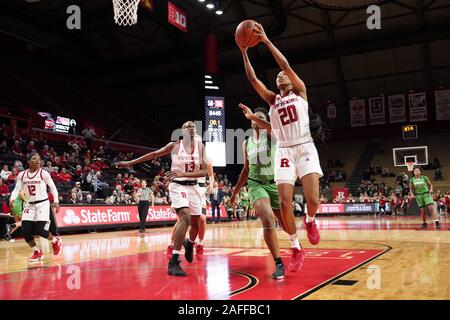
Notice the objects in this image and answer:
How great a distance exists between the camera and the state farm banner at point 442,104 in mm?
32281

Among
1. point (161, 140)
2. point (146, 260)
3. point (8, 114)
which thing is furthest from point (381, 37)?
point (146, 260)

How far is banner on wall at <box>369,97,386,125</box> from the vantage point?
34.2 m

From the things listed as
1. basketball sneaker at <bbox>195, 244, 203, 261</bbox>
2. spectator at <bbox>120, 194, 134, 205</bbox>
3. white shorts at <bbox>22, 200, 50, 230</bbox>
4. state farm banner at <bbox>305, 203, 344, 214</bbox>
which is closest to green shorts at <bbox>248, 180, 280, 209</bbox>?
basketball sneaker at <bbox>195, 244, 203, 261</bbox>

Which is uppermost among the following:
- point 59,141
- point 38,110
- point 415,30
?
point 415,30

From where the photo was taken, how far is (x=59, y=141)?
24.4m

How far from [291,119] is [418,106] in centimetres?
3132

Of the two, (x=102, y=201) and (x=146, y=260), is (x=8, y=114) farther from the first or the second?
(x=146, y=260)

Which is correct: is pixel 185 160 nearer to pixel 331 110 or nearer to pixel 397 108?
pixel 331 110

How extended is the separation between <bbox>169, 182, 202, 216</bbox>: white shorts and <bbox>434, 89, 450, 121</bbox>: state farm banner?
3139 centimetres

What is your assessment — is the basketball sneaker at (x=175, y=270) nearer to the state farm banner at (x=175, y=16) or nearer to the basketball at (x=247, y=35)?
the basketball at (x=247, y=35)

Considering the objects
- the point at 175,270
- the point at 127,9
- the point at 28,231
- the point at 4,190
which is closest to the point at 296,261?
the point at 175,270

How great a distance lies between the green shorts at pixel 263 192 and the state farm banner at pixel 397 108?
30.7 meters

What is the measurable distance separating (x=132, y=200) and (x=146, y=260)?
36.7 feet

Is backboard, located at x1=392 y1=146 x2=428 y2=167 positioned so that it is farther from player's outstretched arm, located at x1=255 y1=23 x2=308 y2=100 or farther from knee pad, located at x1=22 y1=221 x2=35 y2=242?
knee pad, located at x1=22 y1=221 x2=35 y2=242
